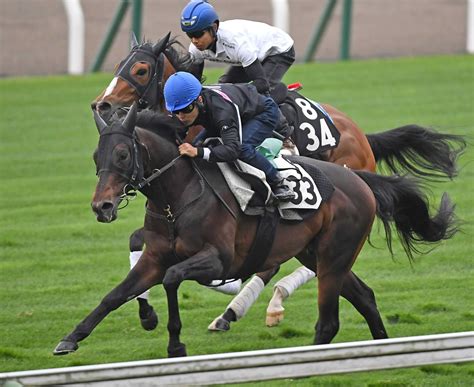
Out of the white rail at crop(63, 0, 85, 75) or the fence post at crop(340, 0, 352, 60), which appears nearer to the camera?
the white rail at crop(63, 0, 85, 75)

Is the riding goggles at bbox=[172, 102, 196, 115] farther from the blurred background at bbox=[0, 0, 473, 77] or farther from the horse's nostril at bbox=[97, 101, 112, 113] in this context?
the blurred background at bbox=[0, 0, 473, 77]

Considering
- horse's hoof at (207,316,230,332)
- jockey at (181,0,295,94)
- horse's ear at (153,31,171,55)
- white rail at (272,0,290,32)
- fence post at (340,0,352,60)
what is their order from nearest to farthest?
jockey at (181,0,295,94)
horse's ear at (153,31,171,55)
horse's hoof at (207,316,230,332)
fence post at (340,0,352,60)
white rail at (272,0,290,32)

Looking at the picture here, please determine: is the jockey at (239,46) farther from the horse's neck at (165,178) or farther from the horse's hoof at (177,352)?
the horse's hoof at (177,352)

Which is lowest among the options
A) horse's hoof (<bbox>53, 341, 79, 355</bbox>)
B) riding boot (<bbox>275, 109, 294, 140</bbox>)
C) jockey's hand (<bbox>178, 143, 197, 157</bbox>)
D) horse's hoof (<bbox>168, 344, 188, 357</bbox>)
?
horse's hoof (<bbox>168, 344, 188, 357</bbox>)

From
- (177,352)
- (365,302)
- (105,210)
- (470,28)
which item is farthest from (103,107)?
(470,28)

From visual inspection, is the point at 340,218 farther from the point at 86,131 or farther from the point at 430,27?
the point at 430,27

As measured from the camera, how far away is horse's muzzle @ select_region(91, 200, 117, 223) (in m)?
6.43

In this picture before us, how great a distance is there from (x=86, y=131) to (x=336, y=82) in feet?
14.6

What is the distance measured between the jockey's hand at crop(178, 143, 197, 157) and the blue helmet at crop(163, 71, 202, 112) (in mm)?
218

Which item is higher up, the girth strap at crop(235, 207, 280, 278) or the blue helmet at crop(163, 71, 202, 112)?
the blue helmet at crop(163, 71, 202, 112)

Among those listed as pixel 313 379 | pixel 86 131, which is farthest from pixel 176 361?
pixel 86 131

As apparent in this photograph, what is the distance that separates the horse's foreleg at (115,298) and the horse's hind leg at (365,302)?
134 cm

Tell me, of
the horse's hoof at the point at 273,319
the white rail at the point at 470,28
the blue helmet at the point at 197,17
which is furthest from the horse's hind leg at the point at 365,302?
the white rail at the point at 470,28

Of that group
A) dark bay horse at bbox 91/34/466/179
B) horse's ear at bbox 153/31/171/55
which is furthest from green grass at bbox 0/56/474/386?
horse's ear at bbox 153/31/171/55
